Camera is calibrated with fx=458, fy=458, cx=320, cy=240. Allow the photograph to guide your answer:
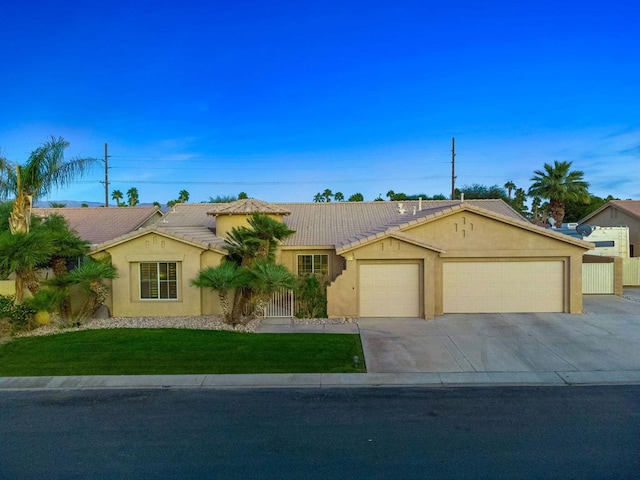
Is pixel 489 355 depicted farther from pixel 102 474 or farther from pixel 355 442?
pixel 102 474

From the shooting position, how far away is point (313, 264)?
20.8 meters

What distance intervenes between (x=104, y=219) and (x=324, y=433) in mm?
22722

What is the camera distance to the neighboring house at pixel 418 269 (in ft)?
56.7

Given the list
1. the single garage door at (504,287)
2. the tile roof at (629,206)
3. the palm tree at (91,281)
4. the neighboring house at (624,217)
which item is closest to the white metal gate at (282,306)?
the palm tree at (91,281)

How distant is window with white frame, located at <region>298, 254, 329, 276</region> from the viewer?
2075cm

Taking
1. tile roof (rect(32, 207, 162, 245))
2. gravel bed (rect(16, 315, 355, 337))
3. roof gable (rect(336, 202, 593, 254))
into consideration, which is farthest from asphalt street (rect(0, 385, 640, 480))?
tile roof (rect(32, 207, 162, 245))

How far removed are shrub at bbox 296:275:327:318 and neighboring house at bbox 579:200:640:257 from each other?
25.9 metres

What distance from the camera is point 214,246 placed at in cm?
1772

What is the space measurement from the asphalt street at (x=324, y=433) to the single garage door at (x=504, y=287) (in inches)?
320

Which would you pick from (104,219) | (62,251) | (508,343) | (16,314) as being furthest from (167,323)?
(104,219)

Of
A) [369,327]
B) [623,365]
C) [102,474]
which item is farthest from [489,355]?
[102,474]

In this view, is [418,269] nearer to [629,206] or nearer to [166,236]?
[166,236]

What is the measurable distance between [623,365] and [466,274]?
7285 mm

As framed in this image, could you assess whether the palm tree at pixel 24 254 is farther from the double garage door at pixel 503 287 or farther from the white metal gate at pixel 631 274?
the white metal gate at pixel 631 274
